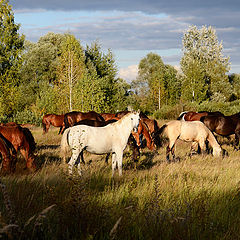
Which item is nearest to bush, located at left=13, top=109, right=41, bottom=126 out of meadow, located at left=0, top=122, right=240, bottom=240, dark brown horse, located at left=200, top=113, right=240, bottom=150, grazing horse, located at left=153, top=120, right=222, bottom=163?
dark brown horse, located at left=200, top=113, right=240, bottom=150

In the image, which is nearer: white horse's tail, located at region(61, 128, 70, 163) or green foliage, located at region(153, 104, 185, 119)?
white horse's tail, located at region(61, 128, 70, 163)

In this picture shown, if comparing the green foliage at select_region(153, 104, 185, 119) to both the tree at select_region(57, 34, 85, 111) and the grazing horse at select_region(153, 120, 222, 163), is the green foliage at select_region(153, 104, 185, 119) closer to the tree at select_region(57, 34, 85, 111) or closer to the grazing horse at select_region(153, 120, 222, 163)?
the tree at select_region(57, 34, 85, 111)

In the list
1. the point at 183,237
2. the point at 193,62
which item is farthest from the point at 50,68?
the point at 183,237

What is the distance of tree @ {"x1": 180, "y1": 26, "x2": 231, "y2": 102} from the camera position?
4834cm

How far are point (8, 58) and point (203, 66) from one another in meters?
36.7

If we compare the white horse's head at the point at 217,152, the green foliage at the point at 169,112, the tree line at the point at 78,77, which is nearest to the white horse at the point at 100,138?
the white horse's head at the point at 217,152

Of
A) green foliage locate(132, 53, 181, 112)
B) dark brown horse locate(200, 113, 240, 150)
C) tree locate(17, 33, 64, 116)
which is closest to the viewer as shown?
dark brown horse locate(200, 113, 240, 150)

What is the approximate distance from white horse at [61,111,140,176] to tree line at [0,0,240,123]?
17583 mm

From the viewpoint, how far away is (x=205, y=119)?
51.2 ft

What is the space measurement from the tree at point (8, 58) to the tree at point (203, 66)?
29474mm

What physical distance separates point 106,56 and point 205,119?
37649mm

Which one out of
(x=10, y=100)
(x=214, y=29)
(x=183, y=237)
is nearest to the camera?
(x=183, y=237)

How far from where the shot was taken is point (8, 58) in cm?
2439

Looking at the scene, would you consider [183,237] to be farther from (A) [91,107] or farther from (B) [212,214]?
(A) [91,107]
